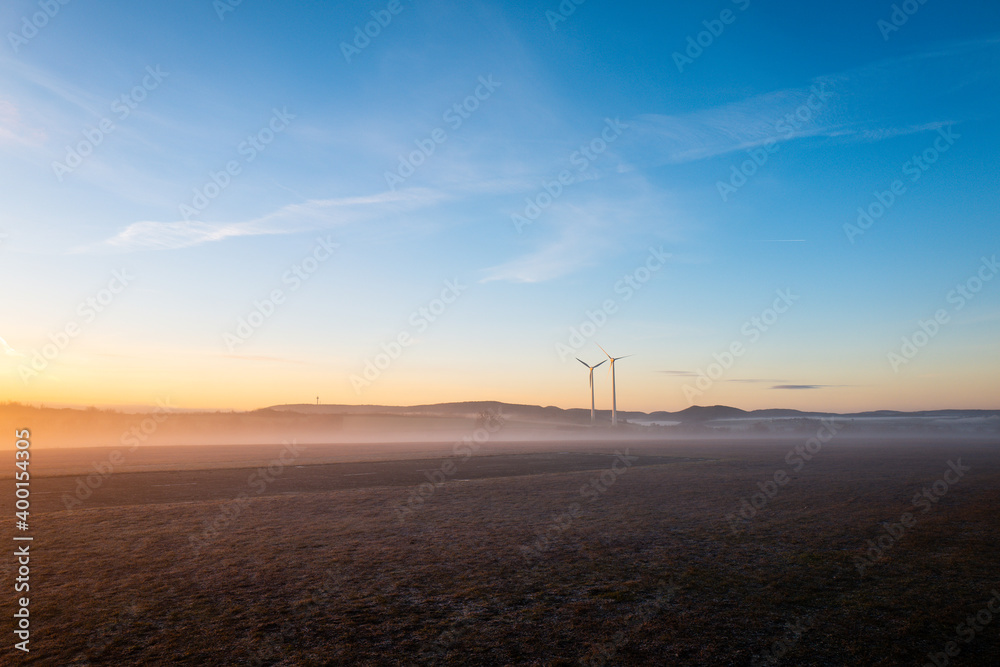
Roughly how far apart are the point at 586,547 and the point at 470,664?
7.45 meters

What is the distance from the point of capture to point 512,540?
15.3 m

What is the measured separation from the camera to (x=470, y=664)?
291 inches

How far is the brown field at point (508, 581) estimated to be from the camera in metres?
7.96

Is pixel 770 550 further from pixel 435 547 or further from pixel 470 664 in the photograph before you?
pixel 470 664

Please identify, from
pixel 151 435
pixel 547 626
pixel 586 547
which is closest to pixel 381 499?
pixel 586 547

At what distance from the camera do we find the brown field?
7961 millimetres

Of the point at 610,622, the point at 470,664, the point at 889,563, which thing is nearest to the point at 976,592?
the point at 889,563

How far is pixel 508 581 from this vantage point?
11273 millimetres

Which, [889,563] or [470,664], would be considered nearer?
[470,664]

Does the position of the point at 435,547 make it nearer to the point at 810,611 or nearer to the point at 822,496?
the point at 810,611

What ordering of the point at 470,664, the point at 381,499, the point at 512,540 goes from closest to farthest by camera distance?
the point at 470,664 → the point at 512,540 → the point at 381,499

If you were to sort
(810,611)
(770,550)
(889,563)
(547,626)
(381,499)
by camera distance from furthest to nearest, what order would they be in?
1. (381,499)
2. (770,550)
3. (889,563)
4. (810,611)
5. (547,626)

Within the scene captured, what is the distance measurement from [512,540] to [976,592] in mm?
9651

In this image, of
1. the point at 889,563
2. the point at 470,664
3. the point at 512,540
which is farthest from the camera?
the point at 512,540
